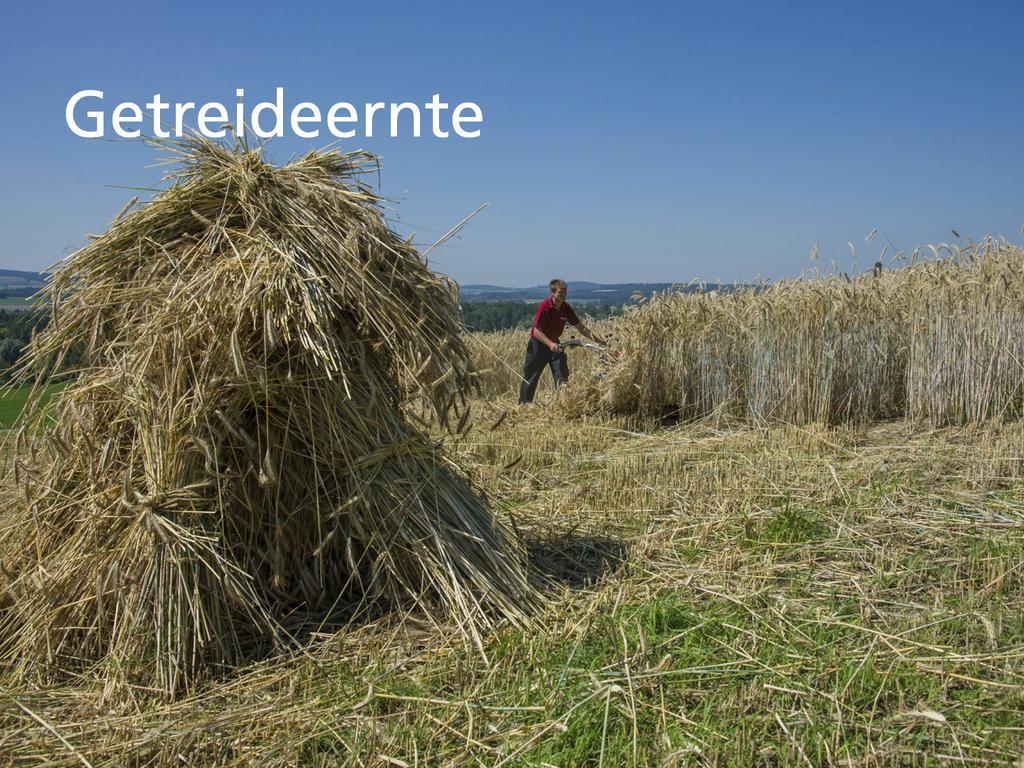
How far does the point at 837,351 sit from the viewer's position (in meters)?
8.44

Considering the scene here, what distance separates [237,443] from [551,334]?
6.74 meters

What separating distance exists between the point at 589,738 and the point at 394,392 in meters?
1.90

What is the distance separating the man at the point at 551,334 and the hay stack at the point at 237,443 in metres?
5.87

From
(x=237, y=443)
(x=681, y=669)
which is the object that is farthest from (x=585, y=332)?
(x=681, y=669)

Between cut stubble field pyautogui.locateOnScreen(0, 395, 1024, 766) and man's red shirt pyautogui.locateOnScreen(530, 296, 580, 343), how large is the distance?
16.1 ft

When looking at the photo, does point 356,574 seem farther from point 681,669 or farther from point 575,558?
point 681,669

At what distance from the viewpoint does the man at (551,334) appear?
9914 mm

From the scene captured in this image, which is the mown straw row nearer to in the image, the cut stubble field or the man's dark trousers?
the man's dark trousers

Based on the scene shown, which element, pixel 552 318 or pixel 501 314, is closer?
pixel 552 318

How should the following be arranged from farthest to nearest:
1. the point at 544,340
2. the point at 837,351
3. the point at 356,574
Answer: the point at 544,340 → the point at 837,351 → the point at 356,574

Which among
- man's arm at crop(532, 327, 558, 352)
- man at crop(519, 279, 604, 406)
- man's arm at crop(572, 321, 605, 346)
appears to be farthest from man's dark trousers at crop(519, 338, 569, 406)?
man's arm at crop(572, 321, 605, 346)

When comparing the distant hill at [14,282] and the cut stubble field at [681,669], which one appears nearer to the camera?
the cut stubble field at [681,669]

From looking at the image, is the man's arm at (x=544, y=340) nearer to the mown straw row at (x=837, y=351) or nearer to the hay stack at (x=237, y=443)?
the mown straw row at (x=837, y=351)

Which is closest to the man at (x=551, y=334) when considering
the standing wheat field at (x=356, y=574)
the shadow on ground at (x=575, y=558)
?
the standing wheat field at (x=356, y=574)
